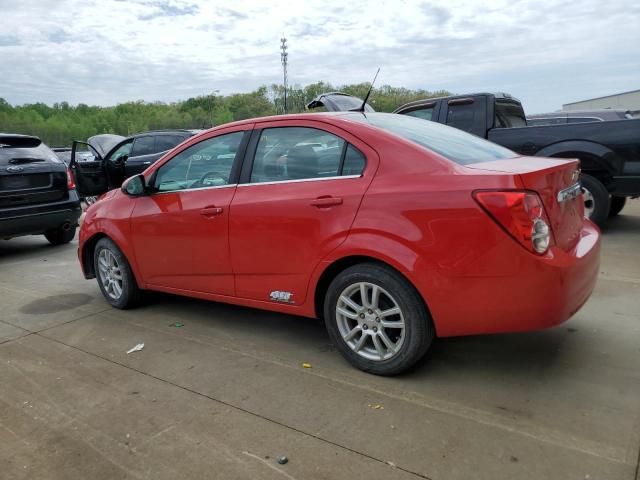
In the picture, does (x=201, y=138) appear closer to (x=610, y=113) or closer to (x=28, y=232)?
(x=28, y=232)

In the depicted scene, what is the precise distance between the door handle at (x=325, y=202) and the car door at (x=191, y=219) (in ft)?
2.61

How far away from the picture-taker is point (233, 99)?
54531mm

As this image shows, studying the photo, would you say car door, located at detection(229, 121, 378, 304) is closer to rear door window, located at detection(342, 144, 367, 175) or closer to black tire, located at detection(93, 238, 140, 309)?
rear door window, located at detection(342, 144, 367, 175)

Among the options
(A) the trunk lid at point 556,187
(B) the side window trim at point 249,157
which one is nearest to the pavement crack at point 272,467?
(A) the trunk lid at point 556,187

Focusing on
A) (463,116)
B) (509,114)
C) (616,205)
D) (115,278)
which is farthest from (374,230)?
(616,205)

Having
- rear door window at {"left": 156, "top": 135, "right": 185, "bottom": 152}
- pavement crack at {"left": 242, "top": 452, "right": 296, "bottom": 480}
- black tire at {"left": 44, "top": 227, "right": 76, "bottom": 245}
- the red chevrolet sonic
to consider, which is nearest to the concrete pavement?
pavement crack at {"left": 242, "top": 452, "right": 296, "bottom": 480}

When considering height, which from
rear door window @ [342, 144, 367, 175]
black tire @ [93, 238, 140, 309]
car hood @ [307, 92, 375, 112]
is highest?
car hood @ [307, 92, 375, 112]

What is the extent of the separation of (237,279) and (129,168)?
25.7 feet

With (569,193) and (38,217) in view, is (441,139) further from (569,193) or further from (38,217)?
(38,217)

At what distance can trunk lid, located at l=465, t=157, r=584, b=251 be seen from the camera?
288 centimetres

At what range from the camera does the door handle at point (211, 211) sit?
3930 mm

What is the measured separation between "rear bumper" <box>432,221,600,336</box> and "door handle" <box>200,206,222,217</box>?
5.78 feet

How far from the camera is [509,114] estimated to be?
26.9 ft

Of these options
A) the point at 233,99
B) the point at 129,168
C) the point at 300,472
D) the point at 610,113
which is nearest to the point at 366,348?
the point at 300,472
